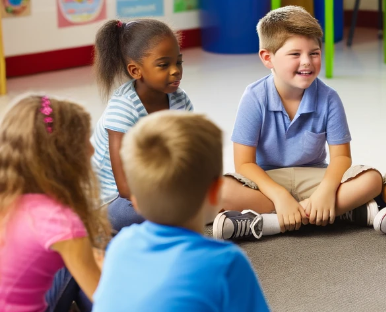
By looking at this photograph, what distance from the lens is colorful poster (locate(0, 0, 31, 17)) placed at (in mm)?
3838

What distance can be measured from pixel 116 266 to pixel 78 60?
3.50 m

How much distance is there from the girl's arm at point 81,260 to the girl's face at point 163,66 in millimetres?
836

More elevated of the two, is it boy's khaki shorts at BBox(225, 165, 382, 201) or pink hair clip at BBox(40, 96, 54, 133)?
pink hair clip at BBox(40, 96, 54, 133)

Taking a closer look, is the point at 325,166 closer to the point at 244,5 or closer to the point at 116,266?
the point at 116,266

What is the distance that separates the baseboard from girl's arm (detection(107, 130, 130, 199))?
2.34 m

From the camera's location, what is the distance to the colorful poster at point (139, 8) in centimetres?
436

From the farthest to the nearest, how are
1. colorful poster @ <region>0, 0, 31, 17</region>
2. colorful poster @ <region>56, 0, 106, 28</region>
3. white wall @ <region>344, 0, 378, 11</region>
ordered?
1. white wall @ <region>344, 0, 378, 11</region>
2. colorful poster @ <region>56, 0, 106, 28</region>
3. colorful poster @ <region>0, 0, 31, 17</region>

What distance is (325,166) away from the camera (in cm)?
206

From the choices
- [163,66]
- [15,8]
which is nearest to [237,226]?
[163,66]

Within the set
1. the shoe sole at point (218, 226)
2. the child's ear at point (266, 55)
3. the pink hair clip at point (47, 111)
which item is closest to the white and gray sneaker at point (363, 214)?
the shoe sole at point (218, 226)

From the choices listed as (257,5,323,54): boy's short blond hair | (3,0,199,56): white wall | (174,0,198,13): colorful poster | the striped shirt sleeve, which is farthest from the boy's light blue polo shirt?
(174,0,198,13): colorful poster

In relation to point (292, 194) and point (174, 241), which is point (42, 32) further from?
point (174, 241)

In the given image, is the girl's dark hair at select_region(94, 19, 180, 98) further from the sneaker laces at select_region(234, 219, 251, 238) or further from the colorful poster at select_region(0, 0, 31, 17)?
the colorful poster at select_region(0, 0, 31, 17)

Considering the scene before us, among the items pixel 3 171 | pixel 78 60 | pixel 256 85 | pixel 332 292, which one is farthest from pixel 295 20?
pixel 78 60
